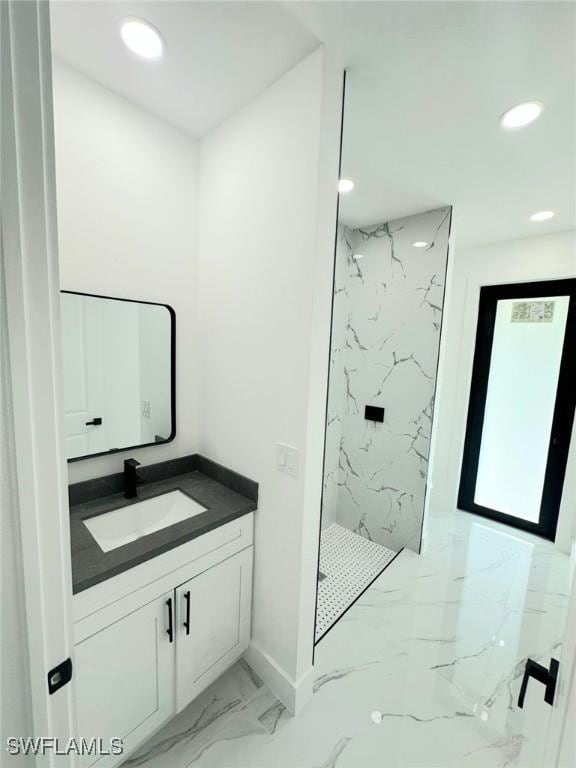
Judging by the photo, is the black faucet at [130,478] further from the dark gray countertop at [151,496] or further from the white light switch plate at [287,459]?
the white light switch plate at [287,459]

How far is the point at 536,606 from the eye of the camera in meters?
2.13

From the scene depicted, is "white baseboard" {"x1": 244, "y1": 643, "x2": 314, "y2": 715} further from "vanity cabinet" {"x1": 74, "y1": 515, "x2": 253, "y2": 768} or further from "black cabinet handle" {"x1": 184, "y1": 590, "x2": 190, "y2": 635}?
"black cabinet handle" {"x1": 184, "y1": 590, "x2": 190, "y2": 635}

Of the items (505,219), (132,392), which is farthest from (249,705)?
(505,219)

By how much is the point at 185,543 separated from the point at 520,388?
311 centimetres

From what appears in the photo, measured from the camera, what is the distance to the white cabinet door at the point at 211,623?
52.2 inches

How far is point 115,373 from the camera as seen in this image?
1.61 metres

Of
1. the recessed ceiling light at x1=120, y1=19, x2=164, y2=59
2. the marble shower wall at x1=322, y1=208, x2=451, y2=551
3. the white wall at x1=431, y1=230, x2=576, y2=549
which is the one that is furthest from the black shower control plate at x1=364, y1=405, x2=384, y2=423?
the recessed ceiling light at x1=120, y1=19, x2=164, y2=59

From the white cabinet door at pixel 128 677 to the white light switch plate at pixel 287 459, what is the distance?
68cm

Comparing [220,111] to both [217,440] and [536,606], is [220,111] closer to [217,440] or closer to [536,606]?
[217,440]

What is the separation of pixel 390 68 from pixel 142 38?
93 centimetres

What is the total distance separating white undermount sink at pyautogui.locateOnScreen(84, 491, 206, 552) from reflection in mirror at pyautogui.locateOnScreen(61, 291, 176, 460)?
30 cm

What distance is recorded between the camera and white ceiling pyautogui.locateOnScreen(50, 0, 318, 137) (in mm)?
1062

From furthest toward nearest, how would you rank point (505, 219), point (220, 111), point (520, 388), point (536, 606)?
point (520, 388) < point (505, 219) < point (536, 606) < point (220, 111)

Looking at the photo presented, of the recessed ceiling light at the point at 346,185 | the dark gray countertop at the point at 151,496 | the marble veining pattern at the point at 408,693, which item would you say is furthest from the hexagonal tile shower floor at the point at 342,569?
the recessed ceiling light at the point at 346,185
